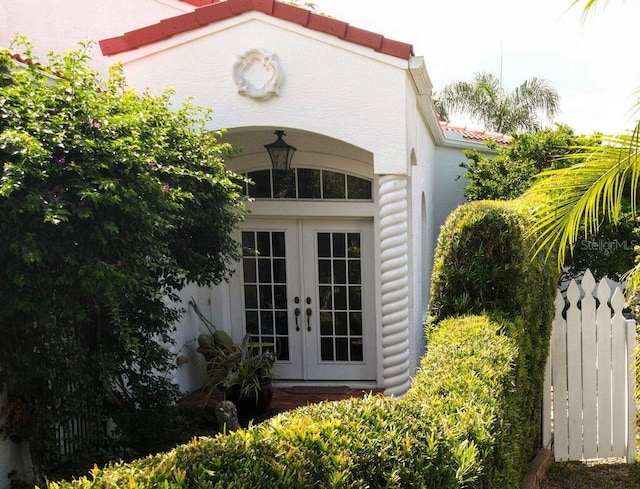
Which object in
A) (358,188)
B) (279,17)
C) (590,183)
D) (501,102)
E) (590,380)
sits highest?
(501,102)

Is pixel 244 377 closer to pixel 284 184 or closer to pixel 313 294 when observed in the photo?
pixel 313 294

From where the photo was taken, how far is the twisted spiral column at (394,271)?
6656 millimetres

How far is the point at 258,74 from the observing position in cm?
667

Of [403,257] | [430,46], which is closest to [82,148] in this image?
[403,257]

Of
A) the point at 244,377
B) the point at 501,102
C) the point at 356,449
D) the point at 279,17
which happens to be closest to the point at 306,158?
the point at 279,17

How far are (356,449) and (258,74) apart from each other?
5.35m

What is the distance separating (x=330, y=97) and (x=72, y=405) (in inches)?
166

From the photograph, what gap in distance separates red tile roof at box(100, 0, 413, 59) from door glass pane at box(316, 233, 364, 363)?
9.95 ft

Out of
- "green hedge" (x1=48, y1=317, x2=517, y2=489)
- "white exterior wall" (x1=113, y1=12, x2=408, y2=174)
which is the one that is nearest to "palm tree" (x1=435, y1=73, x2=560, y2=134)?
"white exterior wall" (x1=113, y1=12, x2=408, y2=174)

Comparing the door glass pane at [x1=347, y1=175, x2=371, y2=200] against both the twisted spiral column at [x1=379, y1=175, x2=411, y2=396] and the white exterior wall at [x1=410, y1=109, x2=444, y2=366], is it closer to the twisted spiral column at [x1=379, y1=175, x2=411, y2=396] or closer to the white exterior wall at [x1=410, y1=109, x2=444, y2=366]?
the white exterior wall at [x1=410, y1=109, x2=444, y2=366]

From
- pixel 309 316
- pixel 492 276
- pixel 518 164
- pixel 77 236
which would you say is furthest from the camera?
pixel 518 164

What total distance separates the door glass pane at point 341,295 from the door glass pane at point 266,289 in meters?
0.59

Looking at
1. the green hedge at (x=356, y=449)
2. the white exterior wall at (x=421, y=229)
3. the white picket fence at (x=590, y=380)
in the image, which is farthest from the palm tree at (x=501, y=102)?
the green hedge at (x=356, y=449)

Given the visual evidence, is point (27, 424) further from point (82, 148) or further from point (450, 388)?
point (450, 388)
